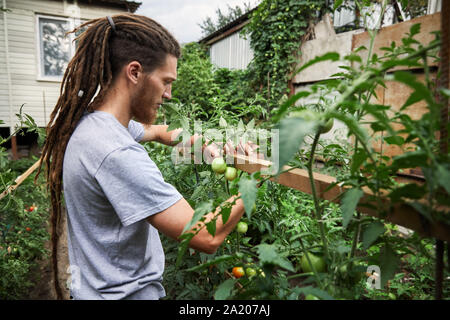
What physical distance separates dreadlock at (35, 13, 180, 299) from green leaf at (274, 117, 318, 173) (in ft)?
2.95

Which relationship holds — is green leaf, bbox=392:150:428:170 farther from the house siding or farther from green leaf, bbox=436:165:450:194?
the house siding

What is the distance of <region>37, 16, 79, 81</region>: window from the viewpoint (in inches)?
328

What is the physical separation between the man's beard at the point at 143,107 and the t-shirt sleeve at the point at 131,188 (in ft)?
1.03

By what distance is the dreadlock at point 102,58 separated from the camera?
117 cm

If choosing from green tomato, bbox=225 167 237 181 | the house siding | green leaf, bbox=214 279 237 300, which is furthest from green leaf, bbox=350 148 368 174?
the house siding

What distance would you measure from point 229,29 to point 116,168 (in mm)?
8719

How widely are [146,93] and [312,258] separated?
88 centimetres

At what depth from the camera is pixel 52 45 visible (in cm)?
844

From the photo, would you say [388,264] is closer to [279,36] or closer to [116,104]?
[116,104]

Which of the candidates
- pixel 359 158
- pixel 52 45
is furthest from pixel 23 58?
pixel 359 158

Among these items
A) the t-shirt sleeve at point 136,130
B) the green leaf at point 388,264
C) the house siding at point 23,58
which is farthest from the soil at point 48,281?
the house siding at point 23,58

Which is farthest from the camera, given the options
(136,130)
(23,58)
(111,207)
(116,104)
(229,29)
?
(229,29)

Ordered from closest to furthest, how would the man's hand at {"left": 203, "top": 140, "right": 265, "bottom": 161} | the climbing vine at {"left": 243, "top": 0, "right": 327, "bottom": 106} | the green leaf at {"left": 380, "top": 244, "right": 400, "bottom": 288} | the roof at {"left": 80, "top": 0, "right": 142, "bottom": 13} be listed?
the green leaf at {"left": 380, "top": 244, "right": 400, "bottom": 288} < the man's hand at {"left": 203, "top": 140, "right": 265, "bottom": 161} < the climbing vine at {"left": 243, "top": 0, "right": 327, "bottom": 106} < the roof at {"left": 80, "top": 0, "right": 142, "bottom": 13}

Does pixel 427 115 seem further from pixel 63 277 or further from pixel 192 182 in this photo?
pixel 63 277
